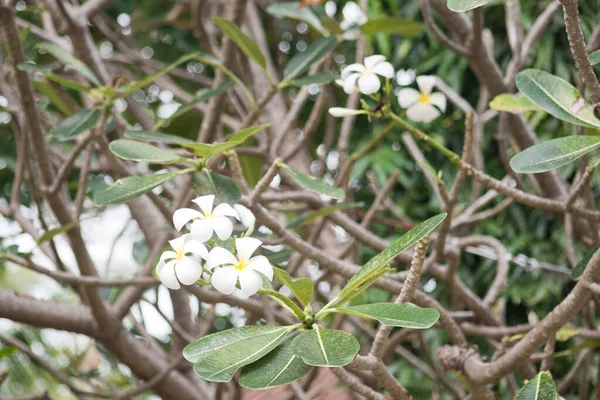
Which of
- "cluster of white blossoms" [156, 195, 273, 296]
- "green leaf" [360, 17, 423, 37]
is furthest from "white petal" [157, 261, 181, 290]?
"green leaf" [360, 17, 423, 37]

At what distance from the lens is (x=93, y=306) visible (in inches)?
40.6

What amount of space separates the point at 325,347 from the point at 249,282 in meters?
0.08

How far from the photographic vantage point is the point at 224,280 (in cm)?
52

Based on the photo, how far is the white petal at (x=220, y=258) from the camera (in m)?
0.53

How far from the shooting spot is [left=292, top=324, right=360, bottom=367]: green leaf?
473 mm

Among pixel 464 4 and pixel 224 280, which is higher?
pixel 464 4

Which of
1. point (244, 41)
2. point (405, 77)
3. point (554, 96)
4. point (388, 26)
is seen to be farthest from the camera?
point (405, 77)

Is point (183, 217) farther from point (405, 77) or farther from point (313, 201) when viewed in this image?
point (405, 77)

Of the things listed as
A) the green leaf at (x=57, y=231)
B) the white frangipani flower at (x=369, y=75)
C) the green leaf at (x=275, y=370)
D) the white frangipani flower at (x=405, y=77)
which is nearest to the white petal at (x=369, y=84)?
the white frangipani flower at (x=369, y=75)

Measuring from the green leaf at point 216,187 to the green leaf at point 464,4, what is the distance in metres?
0.31

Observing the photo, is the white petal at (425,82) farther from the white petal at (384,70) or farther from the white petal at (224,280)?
the white petal at (224,280)

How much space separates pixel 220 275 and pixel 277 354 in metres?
0.08

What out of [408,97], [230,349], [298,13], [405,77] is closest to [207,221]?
[230,349]

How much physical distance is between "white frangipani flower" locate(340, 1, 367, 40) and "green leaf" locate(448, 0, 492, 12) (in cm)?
61
